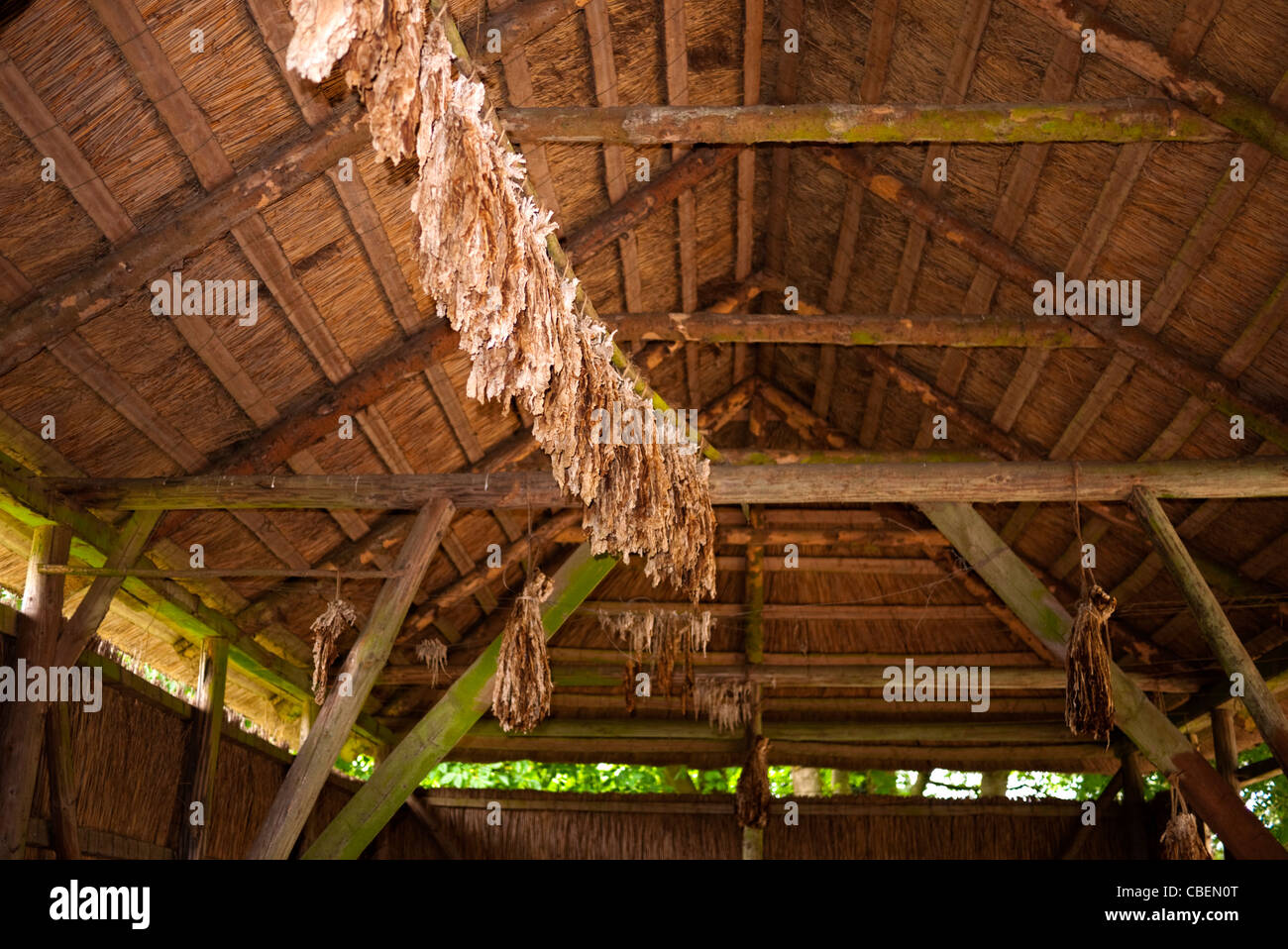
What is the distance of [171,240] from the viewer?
14.7 ft

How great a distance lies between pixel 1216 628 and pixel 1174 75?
7.70 feet

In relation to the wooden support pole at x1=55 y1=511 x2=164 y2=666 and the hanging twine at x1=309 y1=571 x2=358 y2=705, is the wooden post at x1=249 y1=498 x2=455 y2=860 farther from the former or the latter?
the wooden support pole at x1=55 y1=511 x2=164 y2=666

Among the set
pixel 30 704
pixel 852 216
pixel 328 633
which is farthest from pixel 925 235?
pixel 30 704

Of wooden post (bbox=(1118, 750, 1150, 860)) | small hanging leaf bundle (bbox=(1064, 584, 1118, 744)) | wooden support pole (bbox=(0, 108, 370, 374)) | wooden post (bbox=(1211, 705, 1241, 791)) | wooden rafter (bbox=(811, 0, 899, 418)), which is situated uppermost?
wooden rafter (bbox=(811, 0, 899, 418))

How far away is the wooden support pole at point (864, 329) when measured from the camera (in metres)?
5.78

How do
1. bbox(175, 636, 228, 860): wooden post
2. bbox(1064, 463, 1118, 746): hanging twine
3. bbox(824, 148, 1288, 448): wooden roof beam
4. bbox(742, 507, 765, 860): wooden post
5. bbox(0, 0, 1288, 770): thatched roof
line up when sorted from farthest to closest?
bbox(742, 507, 765, 860): wooden post, bbox(175, 636, 228, 860): wooden post, bbox(824, 148, 1288, 448): wooden roof beam, bbox(1064, 463, 1118, 746): hanging twine, bbox(0, 0, 1288, 770): thatched roof

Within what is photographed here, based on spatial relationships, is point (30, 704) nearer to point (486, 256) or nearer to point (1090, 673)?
point (486, 256)

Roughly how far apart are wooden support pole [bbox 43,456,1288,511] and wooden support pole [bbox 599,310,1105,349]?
61 centimetres

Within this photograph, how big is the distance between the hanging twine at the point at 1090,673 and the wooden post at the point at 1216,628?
36cm

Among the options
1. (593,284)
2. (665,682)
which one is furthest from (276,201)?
(665,682)

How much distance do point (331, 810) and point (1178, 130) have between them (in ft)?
23.4

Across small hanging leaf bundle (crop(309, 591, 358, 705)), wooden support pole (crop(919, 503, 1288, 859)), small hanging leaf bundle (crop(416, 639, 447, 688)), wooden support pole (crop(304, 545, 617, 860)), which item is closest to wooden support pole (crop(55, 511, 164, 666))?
small hanging leaf bundle (crop(309, 591, 358, 705))

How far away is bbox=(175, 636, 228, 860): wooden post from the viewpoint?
6473 mm

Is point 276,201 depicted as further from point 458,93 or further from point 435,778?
point 435,778
